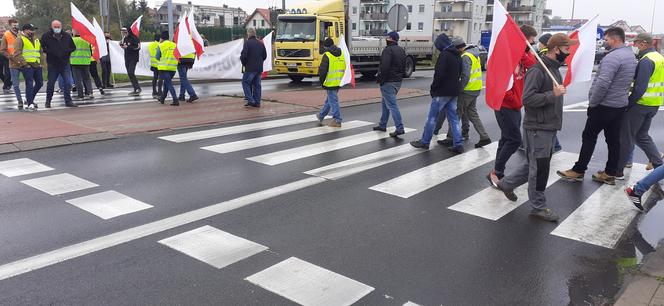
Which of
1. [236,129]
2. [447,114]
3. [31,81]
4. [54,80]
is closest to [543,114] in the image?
[447,114]

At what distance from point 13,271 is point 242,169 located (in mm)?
3341

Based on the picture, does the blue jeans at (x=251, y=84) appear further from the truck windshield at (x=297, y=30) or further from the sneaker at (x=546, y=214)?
the sneaker at (x=546, y=214)

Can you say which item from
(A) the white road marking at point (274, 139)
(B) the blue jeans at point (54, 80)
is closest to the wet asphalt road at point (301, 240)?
(A) the white road marking at point (274, 139)

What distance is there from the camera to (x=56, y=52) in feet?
36.8

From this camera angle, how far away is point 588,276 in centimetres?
401

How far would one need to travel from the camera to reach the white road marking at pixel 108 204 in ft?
16.8

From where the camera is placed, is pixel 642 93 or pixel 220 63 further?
pixel 220 63

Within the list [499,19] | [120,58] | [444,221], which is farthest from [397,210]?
[120,58]

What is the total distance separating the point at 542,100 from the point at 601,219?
144cm

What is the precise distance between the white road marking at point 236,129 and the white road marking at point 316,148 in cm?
168

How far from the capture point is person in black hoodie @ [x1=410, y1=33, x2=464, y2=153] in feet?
25.9

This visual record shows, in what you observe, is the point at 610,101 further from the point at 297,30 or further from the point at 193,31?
the point at 297,30

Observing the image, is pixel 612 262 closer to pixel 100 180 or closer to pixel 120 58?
pixel 100 180

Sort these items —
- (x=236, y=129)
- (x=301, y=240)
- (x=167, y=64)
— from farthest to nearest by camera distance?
1. (x=167, y=64)
2. (x=236, y=129)
3. (x=301, y=240)
